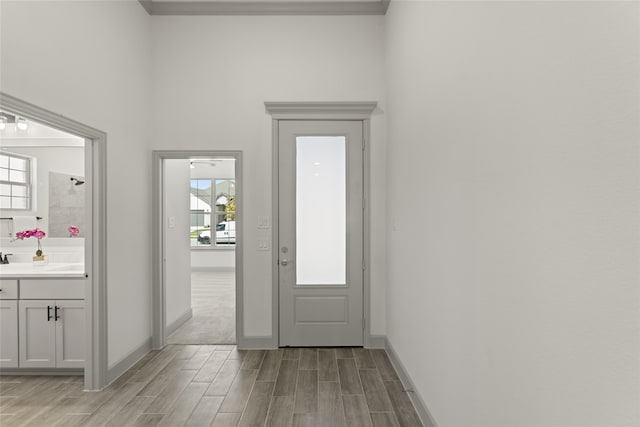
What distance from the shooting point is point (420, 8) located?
260cm

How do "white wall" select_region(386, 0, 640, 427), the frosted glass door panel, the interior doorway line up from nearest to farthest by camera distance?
"white wall" select_region(386, 0, 640, 427) < the frosted glass door panel < the interior doorway

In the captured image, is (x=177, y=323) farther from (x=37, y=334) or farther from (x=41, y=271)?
(x=41, y=271)

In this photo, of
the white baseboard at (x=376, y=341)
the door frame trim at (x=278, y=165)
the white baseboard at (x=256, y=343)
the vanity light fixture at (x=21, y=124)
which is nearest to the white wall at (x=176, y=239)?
the white baseboard at (x=256, y=343)

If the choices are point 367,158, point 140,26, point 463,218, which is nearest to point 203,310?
point 367,158

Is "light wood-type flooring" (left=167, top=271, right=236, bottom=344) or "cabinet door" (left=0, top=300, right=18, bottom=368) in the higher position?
"cabinet door" (left=0, top=300, right=18, bottom=368)

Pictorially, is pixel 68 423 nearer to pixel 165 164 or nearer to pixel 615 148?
pixel 165 164

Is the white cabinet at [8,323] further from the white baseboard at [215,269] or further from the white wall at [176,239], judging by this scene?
the white baseboard at [215,269]

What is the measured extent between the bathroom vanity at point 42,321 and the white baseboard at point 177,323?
1044 mm

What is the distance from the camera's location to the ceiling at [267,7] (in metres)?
3.84

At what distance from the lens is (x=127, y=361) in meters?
3.39

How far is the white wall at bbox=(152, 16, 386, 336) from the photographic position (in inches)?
154

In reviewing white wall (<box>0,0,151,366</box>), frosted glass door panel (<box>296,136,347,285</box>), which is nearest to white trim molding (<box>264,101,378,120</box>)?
frosted glass door panel (<box>296,136,347,285</box>)

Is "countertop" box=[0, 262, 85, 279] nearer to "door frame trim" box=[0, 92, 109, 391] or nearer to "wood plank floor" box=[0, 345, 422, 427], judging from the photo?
"door frame trim" box=[0, 92, 109, 391]

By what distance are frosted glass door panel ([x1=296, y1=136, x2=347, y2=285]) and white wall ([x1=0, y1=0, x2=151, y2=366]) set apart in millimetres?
1611
